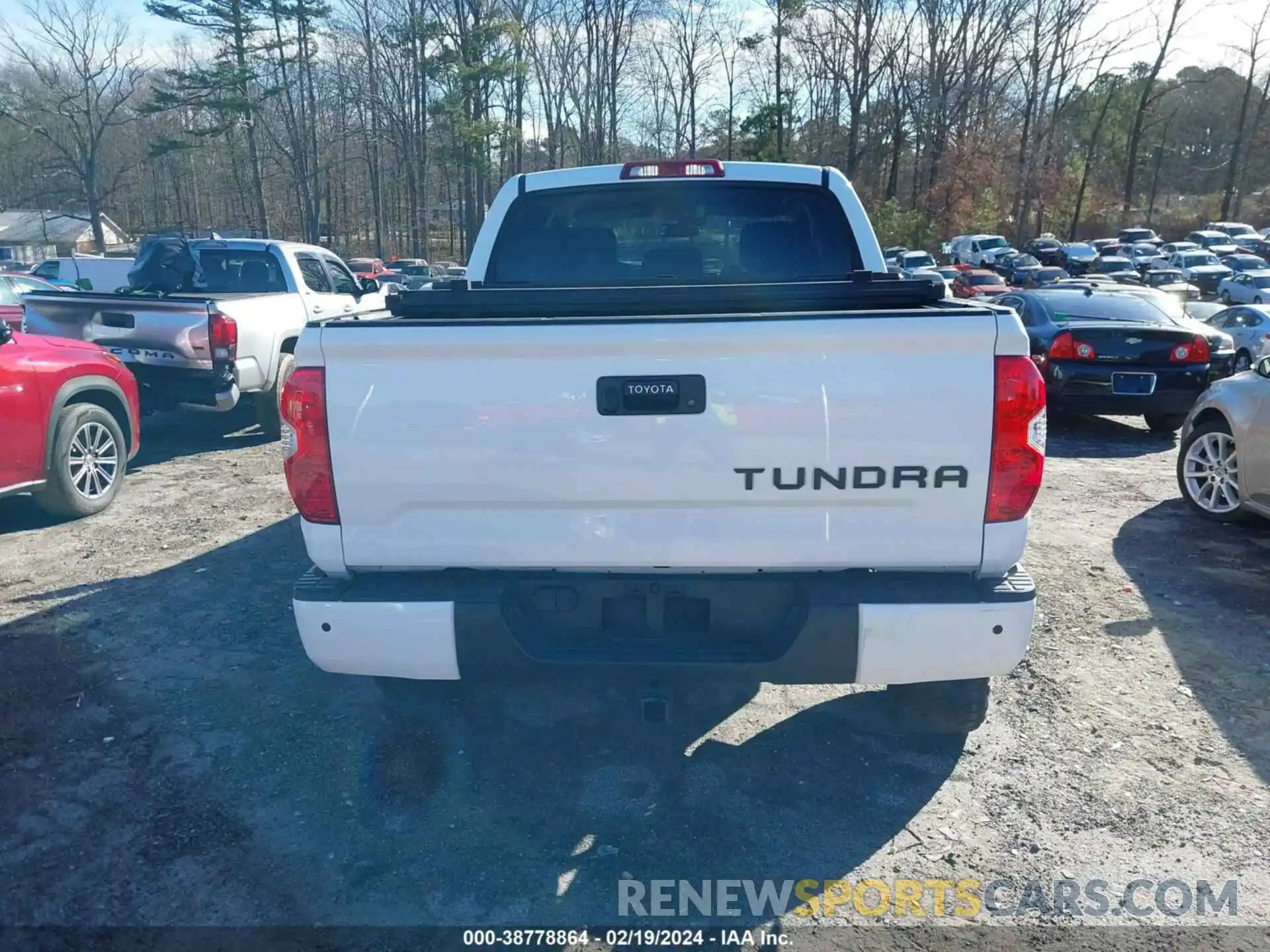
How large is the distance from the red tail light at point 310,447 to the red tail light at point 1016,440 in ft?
6.45

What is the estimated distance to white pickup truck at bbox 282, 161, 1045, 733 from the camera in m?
2.55

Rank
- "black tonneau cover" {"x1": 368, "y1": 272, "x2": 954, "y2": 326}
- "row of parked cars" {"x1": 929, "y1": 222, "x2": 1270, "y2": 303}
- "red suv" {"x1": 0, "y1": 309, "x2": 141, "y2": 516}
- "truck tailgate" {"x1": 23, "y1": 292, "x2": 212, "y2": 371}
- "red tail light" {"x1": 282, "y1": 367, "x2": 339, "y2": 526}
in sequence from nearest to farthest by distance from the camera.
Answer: "red tail light" {"x1": 282, "y1": 367, "x2": 339, "y2": 526}, "black tonneau cover" {"x1": 368, "y1": 272, "x2": 954, "y2": 326}, "red suv" {"x1": 0, "y1": 309, "x2": 141, "y2": 516}, "truck tailgate" {"x1": 23, "y1": 292, "x2": 212, "y2": 371}, "row of parked cars" {"x1": 929, "y1": 222, "x2": 1270, "y2": 303}

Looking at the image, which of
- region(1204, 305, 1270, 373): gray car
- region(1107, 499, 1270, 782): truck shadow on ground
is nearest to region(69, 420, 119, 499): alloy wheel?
region(1107, 499, 1270, 782): truck shadow on ground

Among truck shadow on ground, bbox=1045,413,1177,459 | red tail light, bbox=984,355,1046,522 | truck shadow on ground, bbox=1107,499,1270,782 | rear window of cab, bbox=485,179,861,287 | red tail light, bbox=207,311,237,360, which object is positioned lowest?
truck shadow on ground, bbox=1045,413,1177,459

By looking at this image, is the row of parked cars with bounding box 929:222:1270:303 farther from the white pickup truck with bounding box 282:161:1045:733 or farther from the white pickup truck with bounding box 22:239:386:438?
the white pickup truck with bounding box 282:161:1045:733

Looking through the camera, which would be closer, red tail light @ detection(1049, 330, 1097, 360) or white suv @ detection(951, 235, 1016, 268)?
red tail light @ detection(1049, 330, 1097, 360)

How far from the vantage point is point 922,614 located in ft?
8.59

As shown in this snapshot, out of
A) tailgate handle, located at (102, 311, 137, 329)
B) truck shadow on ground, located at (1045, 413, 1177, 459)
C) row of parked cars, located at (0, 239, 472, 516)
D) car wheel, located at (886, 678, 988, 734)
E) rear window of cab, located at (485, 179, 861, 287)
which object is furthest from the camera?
truck shadow on ground, located at (1045, 413, 1177, 459)

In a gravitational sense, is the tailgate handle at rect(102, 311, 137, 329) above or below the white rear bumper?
above

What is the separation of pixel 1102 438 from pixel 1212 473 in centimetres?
379

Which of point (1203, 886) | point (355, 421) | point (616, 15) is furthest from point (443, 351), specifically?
point (616, 15)

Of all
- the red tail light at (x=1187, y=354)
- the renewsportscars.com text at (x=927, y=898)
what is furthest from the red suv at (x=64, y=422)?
the red tail light at (x=1187, y=354)

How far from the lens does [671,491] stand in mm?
2650

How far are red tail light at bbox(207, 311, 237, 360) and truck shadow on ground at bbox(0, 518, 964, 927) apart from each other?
4305 mm
